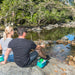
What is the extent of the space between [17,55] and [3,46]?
83 centimetres

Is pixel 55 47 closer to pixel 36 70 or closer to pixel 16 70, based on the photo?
pixel 36 70

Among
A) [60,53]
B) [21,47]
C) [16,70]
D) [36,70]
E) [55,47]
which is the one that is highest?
[21,47]

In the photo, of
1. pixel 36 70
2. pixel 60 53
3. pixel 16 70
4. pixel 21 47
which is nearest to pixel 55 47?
pixel 60 53

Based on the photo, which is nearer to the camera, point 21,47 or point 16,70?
point 21,47

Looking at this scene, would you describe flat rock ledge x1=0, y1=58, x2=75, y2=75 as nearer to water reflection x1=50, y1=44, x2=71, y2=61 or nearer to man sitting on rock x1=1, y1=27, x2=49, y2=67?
man sitting on rock x1=1, y1=27, x2=49, y2=67

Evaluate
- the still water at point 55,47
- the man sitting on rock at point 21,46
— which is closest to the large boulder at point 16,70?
the man sitting on rock at point 21,46

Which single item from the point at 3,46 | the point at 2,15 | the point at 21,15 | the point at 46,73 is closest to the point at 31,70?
the point at 46,73

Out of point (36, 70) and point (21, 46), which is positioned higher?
point (21, 46)

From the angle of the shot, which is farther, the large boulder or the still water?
the still water

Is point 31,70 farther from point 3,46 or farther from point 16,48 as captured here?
point 3,46

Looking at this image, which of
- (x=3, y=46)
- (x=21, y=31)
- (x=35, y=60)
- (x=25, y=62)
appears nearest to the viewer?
(x=21, y=31)

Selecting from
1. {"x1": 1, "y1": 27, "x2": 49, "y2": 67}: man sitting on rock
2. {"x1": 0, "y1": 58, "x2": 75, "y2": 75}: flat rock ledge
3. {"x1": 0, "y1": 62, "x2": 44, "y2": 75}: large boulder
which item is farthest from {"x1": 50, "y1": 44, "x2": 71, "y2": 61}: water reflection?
{"x1": 1, "y1": 27, "x2": 49, "y2": 67}: man sitting on rock

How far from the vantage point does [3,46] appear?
14.0 ft

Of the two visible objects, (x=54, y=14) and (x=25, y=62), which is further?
(x=54, y=14)
